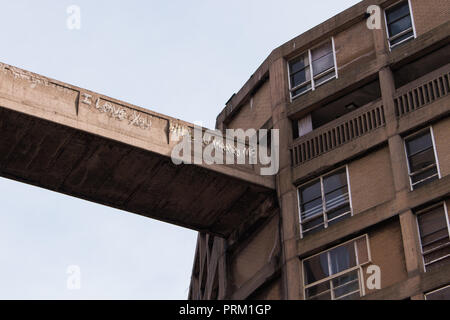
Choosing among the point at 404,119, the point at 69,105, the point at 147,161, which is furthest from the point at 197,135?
the point at 404,119

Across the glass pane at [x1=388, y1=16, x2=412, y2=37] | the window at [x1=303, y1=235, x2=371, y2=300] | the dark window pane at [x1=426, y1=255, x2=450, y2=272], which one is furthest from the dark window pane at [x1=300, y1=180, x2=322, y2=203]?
the glass pane at [x1=388, y1=16, x2=412, y2=37]

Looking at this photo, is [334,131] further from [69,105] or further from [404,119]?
[69,105]

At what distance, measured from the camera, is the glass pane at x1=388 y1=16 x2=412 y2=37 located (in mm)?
30016

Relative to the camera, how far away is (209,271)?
1374 inches

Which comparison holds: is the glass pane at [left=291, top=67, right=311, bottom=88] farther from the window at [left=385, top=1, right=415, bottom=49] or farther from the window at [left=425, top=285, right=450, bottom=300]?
the window at [left=425, top=285, right=450, bottom=300]

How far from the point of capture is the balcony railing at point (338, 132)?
28891 mm

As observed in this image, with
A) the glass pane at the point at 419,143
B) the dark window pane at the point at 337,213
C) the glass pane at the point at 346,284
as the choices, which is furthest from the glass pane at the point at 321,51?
the glass pane at the point at 346,284

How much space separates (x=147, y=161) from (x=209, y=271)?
730cm

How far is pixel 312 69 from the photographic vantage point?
104ft

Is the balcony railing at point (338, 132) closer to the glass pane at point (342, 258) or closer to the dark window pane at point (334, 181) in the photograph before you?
the dark window pane at point (334, 181)

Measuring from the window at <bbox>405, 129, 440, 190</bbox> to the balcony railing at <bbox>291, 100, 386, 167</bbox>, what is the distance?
1.26 meters

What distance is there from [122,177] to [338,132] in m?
6.67

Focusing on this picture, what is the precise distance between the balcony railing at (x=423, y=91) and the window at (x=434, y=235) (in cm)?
341

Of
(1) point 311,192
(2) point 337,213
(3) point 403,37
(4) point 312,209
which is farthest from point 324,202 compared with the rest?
(3) point 403,37
